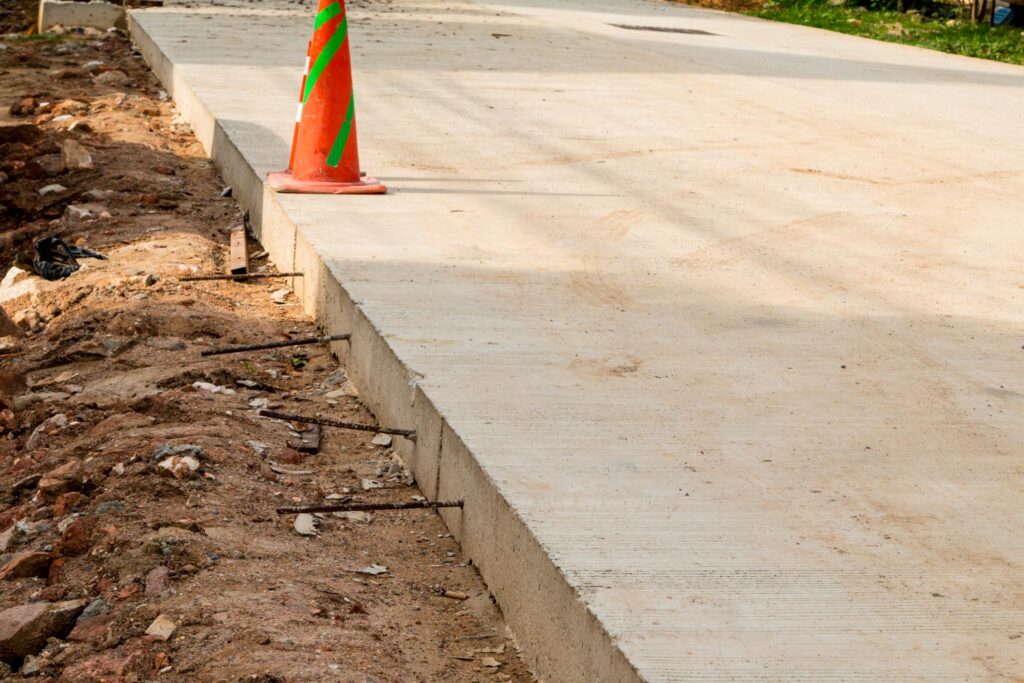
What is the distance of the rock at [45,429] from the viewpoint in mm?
4094

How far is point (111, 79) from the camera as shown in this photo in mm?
10219

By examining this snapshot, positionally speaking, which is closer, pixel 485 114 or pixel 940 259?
pixel 940 259

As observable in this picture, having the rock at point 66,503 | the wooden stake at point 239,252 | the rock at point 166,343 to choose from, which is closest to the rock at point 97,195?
the wooden stake at point 239,252

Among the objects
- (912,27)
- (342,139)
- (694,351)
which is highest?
(912,27)

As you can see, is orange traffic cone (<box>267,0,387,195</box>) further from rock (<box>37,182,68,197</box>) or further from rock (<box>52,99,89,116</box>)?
rock (<box>52,99,89,116</box>)

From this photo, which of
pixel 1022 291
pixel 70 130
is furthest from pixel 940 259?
pixel 70 130

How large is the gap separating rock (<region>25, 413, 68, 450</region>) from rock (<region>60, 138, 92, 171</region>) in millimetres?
3415

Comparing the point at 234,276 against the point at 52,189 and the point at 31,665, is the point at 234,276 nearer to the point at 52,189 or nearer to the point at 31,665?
the point at 52,189

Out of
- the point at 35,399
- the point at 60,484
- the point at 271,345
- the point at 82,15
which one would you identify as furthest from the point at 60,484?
the point at 82,15

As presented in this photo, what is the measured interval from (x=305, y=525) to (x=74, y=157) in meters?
4.54

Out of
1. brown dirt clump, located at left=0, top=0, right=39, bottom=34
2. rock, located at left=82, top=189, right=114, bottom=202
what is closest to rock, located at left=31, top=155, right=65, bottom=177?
rock, located at left=82, top=189, right=114, bottom=202

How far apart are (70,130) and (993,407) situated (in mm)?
6150

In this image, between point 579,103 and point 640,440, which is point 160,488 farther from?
point 579,103

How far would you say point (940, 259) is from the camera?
5434mm
